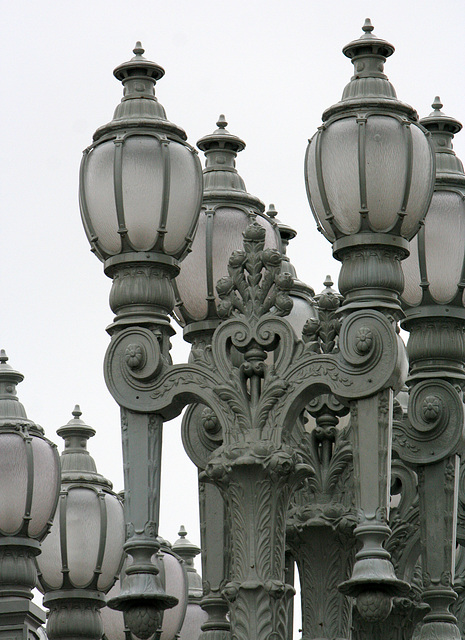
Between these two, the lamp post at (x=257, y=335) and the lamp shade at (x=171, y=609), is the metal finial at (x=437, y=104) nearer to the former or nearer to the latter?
the lamp post at (x=257, y=335)

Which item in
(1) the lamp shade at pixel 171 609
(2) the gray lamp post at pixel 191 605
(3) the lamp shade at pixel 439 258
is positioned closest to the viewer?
(3) the lamp shade at pixel 439 258

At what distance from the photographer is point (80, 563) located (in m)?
15.2

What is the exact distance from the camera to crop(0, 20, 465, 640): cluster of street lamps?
1109 cm

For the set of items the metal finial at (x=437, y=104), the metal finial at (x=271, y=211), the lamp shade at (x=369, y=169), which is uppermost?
the metal finial at (x=437, y=104)

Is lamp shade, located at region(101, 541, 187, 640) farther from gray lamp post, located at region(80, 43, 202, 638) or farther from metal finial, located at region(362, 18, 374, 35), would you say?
metal finial, located at region(362, 18, 374, 35)

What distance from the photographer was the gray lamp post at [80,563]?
49.5 ft

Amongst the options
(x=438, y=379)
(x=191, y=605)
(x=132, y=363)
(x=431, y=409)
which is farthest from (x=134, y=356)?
(x=191, y=605)

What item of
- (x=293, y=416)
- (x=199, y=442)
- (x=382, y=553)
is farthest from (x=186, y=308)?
(x=382, y=553)

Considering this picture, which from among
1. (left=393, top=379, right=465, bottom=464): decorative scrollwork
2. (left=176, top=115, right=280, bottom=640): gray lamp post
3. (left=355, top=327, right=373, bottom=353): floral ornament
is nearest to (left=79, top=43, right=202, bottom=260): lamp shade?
(left=176, top=115, right=280, bottom=640): gray lamp post

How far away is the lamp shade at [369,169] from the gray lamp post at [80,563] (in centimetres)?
451

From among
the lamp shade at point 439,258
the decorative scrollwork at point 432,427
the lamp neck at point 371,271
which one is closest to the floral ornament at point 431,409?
the decorative scrollwork at point 432,427

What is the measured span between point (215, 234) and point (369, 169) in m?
1.93

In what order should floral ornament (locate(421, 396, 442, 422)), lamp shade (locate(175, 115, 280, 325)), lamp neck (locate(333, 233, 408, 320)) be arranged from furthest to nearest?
lamp shade (locate(175, 115, 280, 325)), floral ornament (locate(421, 396, 442, 422)), lamp neck (locate(333, 233, 408, 320))

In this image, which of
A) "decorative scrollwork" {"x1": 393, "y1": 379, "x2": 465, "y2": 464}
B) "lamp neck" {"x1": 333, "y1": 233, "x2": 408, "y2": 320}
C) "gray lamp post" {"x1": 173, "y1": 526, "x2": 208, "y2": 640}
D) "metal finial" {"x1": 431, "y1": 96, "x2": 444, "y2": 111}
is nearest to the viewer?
"lamp neck" {"x1": 333, "y1": 233, "x2": 408, "y2": 320}
